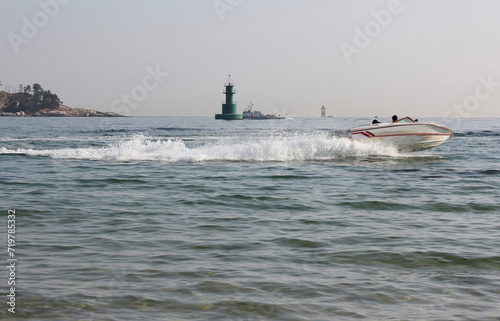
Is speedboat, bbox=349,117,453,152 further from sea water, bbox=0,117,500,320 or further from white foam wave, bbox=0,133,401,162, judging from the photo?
sea water, bbox=0,117,500,320

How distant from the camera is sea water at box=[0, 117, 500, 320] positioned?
541cm

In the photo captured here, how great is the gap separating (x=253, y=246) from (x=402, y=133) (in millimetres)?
17686

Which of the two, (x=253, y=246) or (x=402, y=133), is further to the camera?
(x=402, y=133)

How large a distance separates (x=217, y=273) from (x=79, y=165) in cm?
1477

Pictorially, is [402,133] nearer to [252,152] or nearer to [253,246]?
[252,152]

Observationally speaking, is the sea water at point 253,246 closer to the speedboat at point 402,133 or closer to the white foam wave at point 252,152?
the white foam wave at point 252,152

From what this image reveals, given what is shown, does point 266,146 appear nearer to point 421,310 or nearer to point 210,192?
point 210,192

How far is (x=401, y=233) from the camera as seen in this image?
8.55 metres

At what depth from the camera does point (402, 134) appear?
23.7m

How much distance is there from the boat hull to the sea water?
7273 millimetres

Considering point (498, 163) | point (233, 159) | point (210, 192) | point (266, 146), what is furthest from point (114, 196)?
point (498, 163)

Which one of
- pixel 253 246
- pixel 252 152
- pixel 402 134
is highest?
pixel 402 134

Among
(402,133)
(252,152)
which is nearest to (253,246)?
(252,152)

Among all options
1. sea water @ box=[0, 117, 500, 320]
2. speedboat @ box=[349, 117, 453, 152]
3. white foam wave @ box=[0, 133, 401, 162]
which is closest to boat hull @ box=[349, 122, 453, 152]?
speedboat @ box=[349, 117, 453, 152]
